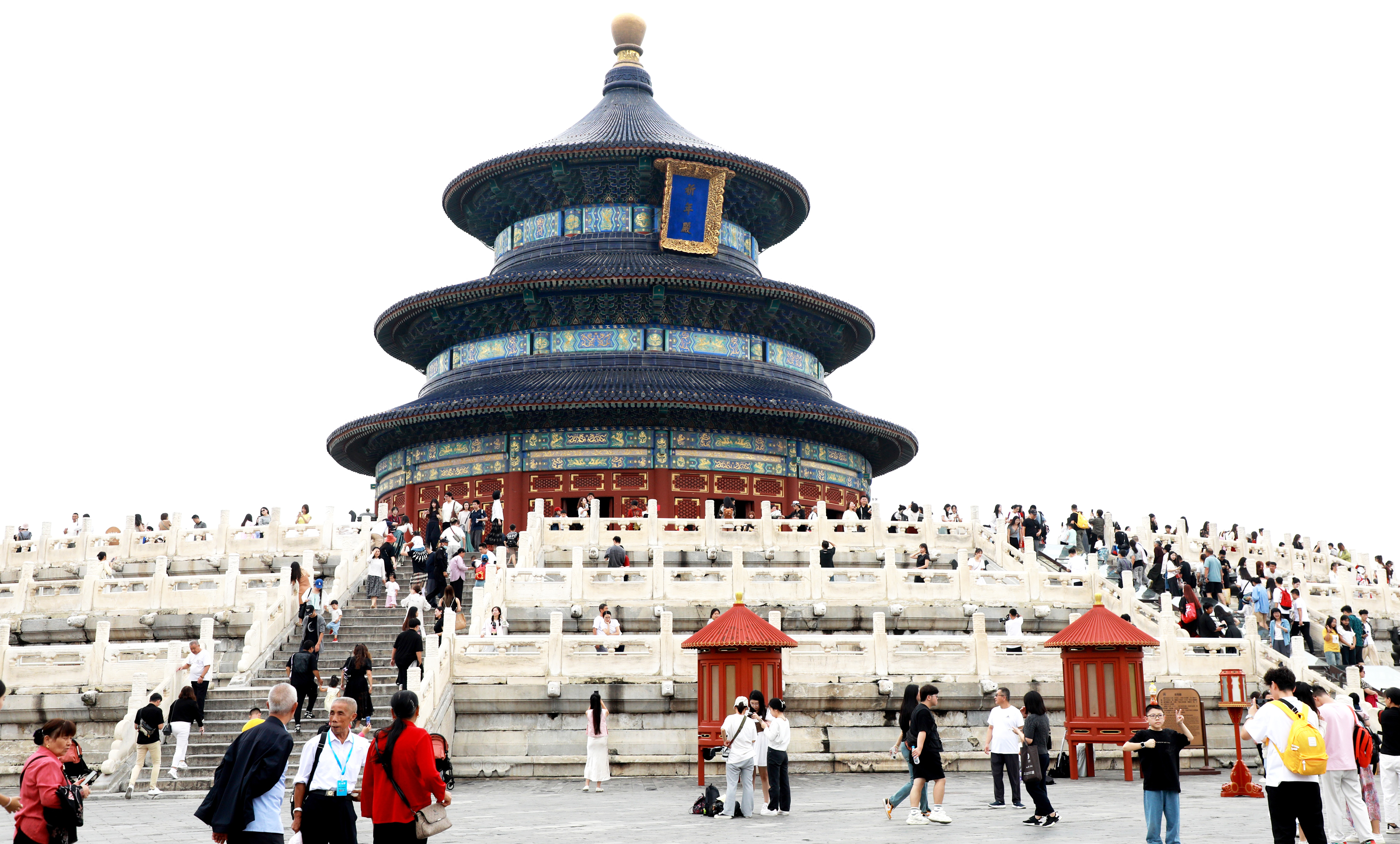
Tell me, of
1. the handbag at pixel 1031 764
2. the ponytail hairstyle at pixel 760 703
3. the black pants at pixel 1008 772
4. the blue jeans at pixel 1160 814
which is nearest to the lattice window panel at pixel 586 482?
the ponytail hairstyle at pixel 760 703

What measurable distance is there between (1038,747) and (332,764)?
7919 mm

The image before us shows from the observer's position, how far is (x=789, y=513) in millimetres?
40406

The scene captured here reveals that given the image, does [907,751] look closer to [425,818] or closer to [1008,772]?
[1008,772]

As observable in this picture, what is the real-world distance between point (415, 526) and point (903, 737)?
28587 millimetres

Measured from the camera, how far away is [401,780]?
29.2 feet

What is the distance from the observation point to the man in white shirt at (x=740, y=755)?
1453 cm

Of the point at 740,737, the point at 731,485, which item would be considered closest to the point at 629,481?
the point at 731,485

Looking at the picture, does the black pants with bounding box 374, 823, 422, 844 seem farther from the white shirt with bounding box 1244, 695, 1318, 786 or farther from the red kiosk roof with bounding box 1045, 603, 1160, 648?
the red kiosk roof with bounding box 1045, 603, 1160, 648

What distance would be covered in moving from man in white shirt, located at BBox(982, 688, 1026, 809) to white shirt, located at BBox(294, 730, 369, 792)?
7.72 metres

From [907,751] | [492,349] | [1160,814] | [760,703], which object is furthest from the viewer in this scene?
[492,349]

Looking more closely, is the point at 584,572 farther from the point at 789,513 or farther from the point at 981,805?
the point at 789,513

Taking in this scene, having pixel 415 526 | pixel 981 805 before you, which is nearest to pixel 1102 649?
pixel 981 805

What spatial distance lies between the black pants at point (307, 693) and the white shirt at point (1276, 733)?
42.5 feet

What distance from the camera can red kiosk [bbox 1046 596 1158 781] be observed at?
18000 mm
